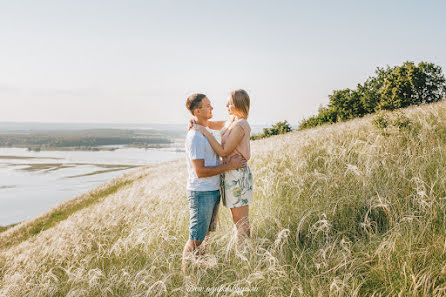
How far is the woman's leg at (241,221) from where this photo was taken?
3586mm

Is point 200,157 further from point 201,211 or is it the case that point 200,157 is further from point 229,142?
point 201,211

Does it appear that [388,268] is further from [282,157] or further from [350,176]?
[282,157]

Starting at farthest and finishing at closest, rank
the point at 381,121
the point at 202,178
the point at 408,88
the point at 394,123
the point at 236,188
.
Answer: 1. the point at 408,88
2. the point at 381,121
3. the point at 394,123
4. the point at 236,188
5. the point at 202,178

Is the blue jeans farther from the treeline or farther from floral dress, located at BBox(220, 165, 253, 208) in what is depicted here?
the treeline

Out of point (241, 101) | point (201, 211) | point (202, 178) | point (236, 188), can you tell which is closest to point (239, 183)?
point (236, 188)

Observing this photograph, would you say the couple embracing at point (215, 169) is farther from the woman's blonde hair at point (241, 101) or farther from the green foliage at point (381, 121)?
the green foliage at point (381, 121)

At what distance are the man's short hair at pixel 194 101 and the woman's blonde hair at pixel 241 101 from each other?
15.1 inches

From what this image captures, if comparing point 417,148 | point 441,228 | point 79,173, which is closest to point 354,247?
point 441,228

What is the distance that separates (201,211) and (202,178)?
16.2 inches

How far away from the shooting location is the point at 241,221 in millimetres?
3635

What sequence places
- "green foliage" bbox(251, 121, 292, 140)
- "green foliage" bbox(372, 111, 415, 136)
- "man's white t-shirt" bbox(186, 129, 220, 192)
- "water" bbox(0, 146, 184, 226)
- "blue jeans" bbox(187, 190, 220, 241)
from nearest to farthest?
"man's white t-shirt" bbox(186, 129, 220, 192) < "blue jeans" bbox(187, 190, 220, 241) < "green foliage" bbox(372, 111, 415, 136) < "green foliage" bbox(251, 121, 292, 140) < "water" bbox(0, 146, 184, 226)

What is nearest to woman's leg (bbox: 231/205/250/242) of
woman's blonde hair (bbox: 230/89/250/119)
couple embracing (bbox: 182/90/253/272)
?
couple embracing (bbox: 182/90/253/272)

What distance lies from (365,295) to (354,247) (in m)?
0.79

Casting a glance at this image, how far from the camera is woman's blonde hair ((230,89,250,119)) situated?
11.8 feet
